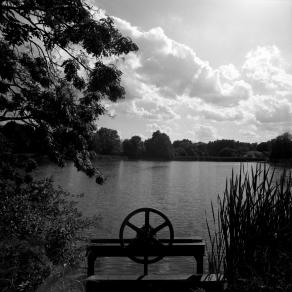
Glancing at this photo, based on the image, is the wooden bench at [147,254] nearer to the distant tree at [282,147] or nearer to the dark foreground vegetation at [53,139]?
the dark foreground vegetation at [53,139]

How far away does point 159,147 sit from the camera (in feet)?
506

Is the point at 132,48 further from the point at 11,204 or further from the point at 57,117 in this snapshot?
the point at 11,204

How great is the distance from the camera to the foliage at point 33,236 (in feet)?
13.7

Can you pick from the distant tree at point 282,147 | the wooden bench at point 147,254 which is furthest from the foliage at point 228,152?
the wooden bench at point 147,254

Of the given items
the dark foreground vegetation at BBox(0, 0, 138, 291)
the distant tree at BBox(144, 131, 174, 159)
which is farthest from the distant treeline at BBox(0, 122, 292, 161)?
the dark foreground vegetation at BBox(0, 0, 138, 291)

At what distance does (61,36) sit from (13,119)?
94.0 inches

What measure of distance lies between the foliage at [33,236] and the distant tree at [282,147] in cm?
11271

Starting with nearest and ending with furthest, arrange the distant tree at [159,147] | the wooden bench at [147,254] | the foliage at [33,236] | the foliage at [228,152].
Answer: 1. the foliage at [33,236]
2. the wooden bench at [147,254]
3. the distant tree at [159,147]
4. the foliage at [228,152]

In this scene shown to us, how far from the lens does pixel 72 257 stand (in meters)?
6.33

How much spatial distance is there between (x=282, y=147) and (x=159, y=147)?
5455cm

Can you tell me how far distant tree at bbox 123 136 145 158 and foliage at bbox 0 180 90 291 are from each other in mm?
143281

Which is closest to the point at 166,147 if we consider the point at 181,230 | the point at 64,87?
the point at 181,230

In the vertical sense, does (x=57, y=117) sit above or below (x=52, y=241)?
above

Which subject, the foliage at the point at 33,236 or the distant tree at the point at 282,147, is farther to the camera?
the distant tree at the point at 282,147
